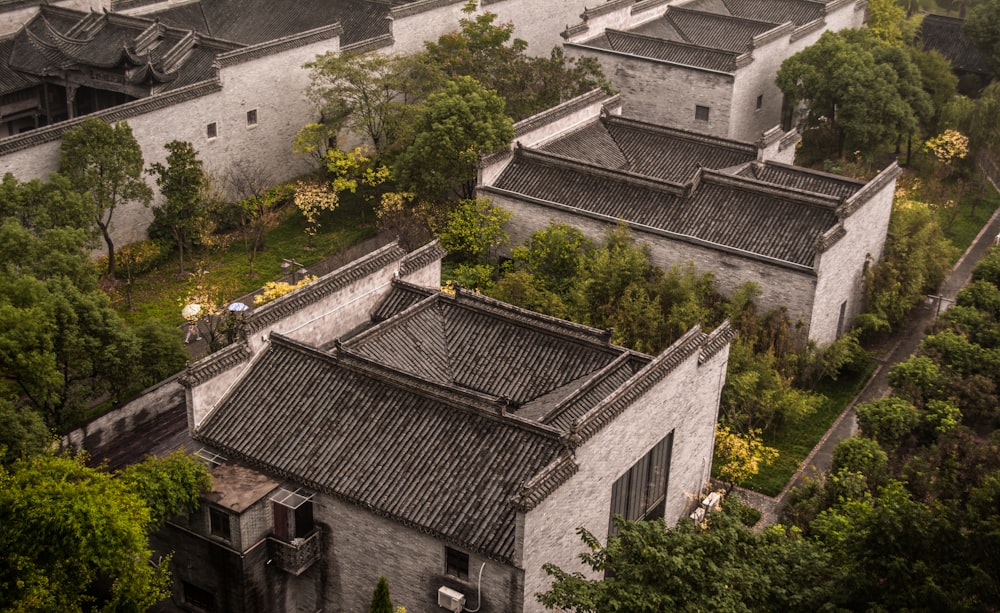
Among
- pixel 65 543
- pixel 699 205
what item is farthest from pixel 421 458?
pixel 699 205

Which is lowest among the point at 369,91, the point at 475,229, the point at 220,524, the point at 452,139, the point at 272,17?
the point at 220,524

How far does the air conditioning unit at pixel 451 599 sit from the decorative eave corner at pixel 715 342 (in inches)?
289

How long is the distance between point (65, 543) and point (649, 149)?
2588cm

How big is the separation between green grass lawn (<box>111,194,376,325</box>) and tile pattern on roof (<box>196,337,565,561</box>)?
10.4 m

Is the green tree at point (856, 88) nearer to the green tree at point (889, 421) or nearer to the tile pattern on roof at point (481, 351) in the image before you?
the green tree at point (889, 421)

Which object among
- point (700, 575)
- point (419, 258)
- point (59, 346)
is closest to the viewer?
point (700, 575)

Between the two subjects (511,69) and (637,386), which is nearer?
Result: (637,386)

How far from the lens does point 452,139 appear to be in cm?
3622

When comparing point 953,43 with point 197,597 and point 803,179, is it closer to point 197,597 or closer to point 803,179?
point 803,179

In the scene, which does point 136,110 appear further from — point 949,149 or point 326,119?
point 949,149

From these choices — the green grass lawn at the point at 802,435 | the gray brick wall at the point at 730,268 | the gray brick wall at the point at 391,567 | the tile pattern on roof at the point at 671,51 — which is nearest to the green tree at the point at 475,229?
the gray brick wall at the point at 730,268

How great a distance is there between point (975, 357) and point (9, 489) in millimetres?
22421

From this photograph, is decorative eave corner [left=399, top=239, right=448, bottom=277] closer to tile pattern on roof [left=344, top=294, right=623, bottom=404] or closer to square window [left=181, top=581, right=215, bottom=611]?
tile pattern on roof [left=344, top=294, right=623, bottom=404]

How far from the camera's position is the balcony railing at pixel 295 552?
22109 millimetres
